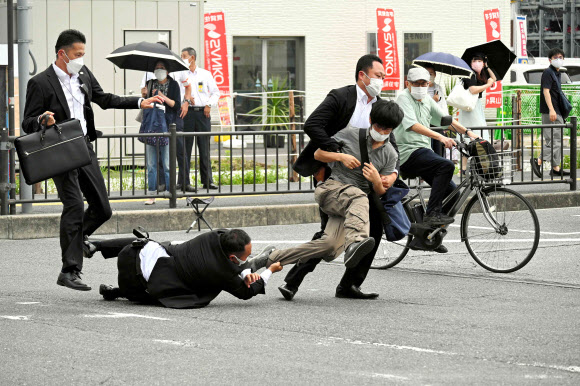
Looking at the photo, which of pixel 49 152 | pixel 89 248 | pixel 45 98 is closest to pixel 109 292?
pixel 89 248

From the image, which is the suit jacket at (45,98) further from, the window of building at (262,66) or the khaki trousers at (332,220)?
the window of building at (262,66)

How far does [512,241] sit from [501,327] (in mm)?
2543

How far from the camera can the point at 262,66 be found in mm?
28359

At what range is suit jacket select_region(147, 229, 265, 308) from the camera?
7848 millimetres

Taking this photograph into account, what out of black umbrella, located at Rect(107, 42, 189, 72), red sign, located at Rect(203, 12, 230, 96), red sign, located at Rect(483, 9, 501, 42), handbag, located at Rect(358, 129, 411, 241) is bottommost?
handbag, located at Rect(358, 129, 411, 241)

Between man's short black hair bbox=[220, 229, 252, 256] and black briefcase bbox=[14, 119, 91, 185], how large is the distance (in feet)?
4.41

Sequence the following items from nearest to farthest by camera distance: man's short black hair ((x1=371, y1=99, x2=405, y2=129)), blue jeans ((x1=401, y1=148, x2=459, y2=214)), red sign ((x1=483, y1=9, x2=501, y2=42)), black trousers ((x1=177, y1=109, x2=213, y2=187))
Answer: man's short black hair ((x1=371, y1=99, x2=405, y2=129))
blue jeans ((x1=401, y1=148, x2=459, y2=214))
black trousers ((x1=177, y1=109, x2=213, y2=187))
red sign ((x1=483, y1=9, x2=501, y2=42))

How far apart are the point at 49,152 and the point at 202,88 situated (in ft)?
26.5

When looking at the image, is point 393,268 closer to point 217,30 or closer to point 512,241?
point 512,241

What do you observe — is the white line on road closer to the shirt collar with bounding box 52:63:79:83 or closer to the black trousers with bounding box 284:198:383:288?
the black trousers with bounding box 284:198:383:288

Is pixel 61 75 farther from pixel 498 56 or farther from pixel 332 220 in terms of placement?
pixel 498 56

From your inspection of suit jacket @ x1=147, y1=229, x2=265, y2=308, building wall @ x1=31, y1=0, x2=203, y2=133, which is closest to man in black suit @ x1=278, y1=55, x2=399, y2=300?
suit jacket @ x1=147, y1=229, x2=265, y2=308

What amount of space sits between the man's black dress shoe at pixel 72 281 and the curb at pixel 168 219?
4.45 m

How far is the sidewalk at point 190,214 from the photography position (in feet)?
41.9
